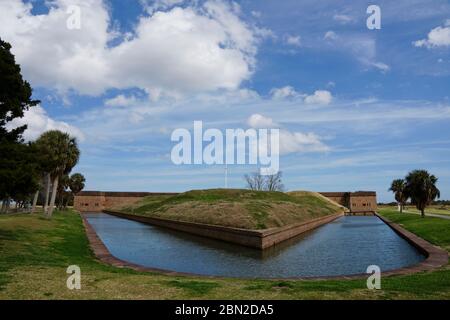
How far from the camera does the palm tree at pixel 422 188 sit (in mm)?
43781

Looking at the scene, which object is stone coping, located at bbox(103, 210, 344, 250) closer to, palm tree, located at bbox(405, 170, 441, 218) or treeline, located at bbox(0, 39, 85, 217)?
palm tree, located at bbox(405, 170, 441, 218)

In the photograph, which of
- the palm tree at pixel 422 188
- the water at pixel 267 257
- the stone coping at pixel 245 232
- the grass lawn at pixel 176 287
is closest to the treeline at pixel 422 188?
the palm tree at pixel 422 188

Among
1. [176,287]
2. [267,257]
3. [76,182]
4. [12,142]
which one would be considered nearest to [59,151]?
[12,142]

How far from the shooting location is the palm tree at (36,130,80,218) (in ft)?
146

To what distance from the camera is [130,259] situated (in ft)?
69.1

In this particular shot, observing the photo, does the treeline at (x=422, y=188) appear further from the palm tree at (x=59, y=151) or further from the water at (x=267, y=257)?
the palm tree at (x=59, y=151)

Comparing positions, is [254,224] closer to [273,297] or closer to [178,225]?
[178,225]

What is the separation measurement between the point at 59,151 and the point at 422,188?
1662 inches

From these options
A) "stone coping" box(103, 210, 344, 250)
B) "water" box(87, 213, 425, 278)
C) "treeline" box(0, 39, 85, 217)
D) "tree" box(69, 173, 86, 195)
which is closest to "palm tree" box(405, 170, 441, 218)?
"stone coping" box(103, 210, 344, 250)

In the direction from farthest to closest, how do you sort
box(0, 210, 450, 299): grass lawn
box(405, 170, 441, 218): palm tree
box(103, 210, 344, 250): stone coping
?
box(405, 170, 441, 218): palm tree
box(103, 210, 344, 250): stone coping
box(0, 210, 450, 299): grass lawn

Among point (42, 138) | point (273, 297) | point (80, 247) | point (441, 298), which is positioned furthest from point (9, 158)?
→ point (42, 138)

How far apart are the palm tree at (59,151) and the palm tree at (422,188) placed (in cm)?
4035

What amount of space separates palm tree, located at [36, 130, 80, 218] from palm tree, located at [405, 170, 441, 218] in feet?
132

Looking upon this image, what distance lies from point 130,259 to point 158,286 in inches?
439
